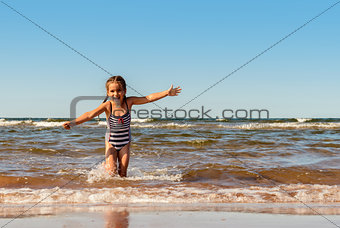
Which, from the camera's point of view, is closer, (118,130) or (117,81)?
(117,81)

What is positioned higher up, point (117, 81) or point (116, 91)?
point (117, 81)

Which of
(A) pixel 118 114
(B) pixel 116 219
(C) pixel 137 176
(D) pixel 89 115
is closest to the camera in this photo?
(B) pixel 116 219

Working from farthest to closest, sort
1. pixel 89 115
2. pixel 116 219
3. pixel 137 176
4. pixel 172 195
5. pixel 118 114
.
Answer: pixel 137 176
pixel 118 114
pixel 89 115
pixel 172 195
pixel 116 219

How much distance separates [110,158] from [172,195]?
1.54m

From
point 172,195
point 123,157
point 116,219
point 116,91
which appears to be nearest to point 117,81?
point 116,91

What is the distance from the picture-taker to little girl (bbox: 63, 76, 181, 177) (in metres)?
5.40

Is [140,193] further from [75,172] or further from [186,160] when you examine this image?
[186,160]

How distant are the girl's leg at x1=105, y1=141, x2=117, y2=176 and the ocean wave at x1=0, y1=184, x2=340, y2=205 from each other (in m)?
0.80

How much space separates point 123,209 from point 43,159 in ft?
16.2

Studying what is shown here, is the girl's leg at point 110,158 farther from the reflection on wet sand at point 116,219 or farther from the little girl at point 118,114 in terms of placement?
the reflection on wet sand at point 116,219

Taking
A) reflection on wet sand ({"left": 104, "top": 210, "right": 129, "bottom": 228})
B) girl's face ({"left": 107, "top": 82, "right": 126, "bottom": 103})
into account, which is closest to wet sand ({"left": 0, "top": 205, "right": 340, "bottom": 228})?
reflection on wet sand ({"left": 104, "top": 210, "right": 129, "bottom": 228})

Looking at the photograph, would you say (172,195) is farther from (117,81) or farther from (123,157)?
(117,81)

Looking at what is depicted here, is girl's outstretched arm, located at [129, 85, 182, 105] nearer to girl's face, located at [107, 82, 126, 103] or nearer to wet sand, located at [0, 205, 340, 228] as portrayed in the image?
girl's face, located at [107, 82, 126, 103]

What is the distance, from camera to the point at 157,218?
10.5 ft
